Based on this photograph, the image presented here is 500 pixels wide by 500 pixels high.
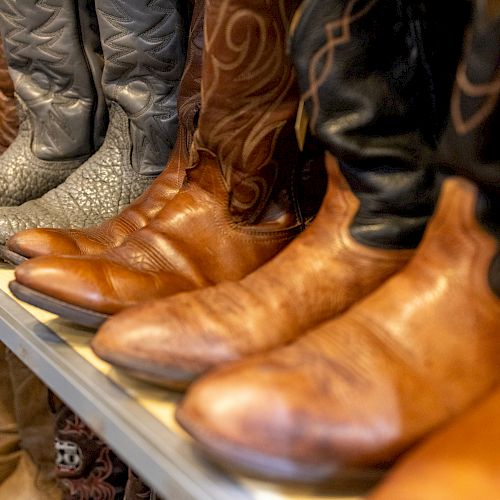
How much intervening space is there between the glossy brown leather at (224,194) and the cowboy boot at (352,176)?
0.12 metres

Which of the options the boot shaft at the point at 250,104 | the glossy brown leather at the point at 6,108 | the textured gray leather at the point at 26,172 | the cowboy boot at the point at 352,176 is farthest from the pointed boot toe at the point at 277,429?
the glossy brown leather at the point at 6,108

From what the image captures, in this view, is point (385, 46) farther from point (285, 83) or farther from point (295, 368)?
point (295, 368)

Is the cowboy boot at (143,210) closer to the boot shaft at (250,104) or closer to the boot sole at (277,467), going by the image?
the boot shaft at (250,104)

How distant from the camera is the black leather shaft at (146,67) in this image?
113 centimetres

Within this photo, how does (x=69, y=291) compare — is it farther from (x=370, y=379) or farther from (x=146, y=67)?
(x=146, y=67)

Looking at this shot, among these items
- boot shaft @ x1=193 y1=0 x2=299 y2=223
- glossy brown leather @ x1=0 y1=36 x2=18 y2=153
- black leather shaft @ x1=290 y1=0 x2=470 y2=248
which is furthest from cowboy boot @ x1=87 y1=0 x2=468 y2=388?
glossy brown leather @ x1=0 y1=36 x2=18 y2=153

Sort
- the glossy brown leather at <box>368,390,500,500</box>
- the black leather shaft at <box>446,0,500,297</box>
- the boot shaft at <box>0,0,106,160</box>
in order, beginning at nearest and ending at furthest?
1. the glossy brown leather at <box>368,390,500,500</box>
2. the black leather shaft at <box>446,0,500,297</box>
3. the boot shaft at <box>0,0,106,160</box>

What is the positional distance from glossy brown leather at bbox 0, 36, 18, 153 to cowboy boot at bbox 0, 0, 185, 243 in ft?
1.30

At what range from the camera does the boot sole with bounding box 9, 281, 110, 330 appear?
2.34 feet

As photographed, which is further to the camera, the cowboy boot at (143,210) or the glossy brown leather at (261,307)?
the cowboy boot at (143,210)

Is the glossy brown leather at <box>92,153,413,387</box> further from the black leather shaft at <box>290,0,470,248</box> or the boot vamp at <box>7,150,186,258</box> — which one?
the boot vamp at <box>7,150,186,258</box>

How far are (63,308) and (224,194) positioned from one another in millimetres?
245

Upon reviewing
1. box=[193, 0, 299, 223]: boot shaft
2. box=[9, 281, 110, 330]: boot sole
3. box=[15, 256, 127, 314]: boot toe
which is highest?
box=[193, 0, 299, 223]: boot shaft

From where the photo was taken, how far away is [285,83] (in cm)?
77
